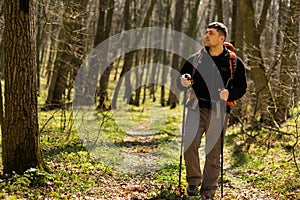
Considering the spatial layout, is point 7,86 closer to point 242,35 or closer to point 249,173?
point 249,173

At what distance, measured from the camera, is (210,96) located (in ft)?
21.1

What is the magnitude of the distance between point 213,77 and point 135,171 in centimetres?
327

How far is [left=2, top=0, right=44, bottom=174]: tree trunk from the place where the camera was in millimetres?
5859

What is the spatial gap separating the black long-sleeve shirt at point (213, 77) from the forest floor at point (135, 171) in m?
1.67

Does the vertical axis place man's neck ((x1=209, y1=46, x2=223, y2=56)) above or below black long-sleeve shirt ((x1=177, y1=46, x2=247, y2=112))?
above

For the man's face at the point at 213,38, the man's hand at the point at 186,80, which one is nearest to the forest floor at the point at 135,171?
the man's hand at the point at 186,80

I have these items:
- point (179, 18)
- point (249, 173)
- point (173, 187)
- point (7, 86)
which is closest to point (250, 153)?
point (249, 173)

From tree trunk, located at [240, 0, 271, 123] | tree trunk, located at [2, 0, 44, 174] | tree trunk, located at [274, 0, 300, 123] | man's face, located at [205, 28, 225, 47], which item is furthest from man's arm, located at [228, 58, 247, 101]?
tree trunk, located at [240, 0, 271, 123]

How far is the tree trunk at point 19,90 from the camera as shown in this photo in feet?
19.2

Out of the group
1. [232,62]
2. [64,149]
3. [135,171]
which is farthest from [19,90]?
[64,149]

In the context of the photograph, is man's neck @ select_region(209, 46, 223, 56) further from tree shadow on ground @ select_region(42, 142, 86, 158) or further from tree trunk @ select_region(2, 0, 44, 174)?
tree shadow on ground @ select_region(42, 142, 86, 158)

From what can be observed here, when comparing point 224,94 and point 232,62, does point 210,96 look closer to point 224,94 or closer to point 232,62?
point 224,94

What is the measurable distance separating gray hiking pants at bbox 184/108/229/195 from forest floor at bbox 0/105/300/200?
1.42 feet

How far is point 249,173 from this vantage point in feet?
31.2
